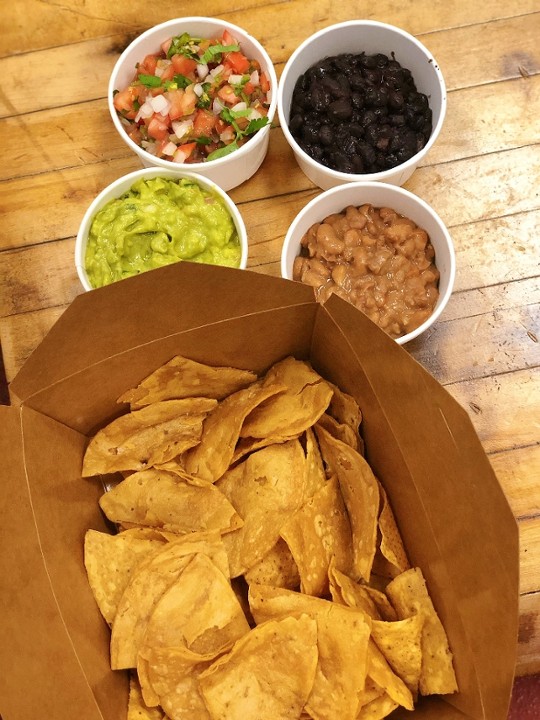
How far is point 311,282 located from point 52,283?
0.67 meters

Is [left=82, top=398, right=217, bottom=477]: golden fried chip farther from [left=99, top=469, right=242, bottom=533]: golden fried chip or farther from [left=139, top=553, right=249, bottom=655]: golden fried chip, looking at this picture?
[left=139, top=553, right=249, bottom=655]: golden fried chip

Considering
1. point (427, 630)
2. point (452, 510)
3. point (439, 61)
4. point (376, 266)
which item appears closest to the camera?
point (452, 510)

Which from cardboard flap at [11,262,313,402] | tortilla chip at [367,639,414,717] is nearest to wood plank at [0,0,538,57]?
cardboard flap at [11,262,313,402]

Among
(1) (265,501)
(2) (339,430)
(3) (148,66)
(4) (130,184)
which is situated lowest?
(1) (265,501)

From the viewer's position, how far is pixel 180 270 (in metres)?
1.41

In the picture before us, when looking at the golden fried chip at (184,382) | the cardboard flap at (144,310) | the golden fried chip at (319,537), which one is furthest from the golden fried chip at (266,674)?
the cardboard flap at (144,310)

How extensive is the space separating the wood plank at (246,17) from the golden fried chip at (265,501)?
1.11 metres

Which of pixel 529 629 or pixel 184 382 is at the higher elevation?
pixel 184 382

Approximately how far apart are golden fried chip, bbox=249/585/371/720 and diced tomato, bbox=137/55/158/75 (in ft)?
4.08

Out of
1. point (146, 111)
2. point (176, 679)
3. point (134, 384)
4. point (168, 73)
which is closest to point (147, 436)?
point (134, 384)

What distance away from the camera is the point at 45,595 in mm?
1470

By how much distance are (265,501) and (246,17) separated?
128 centimetres

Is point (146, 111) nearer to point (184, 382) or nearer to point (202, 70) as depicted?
point (202, 70)

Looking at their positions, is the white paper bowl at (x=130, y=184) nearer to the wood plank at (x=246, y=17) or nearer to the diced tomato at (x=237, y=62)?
the diced tomato at (x=237, y=62)
